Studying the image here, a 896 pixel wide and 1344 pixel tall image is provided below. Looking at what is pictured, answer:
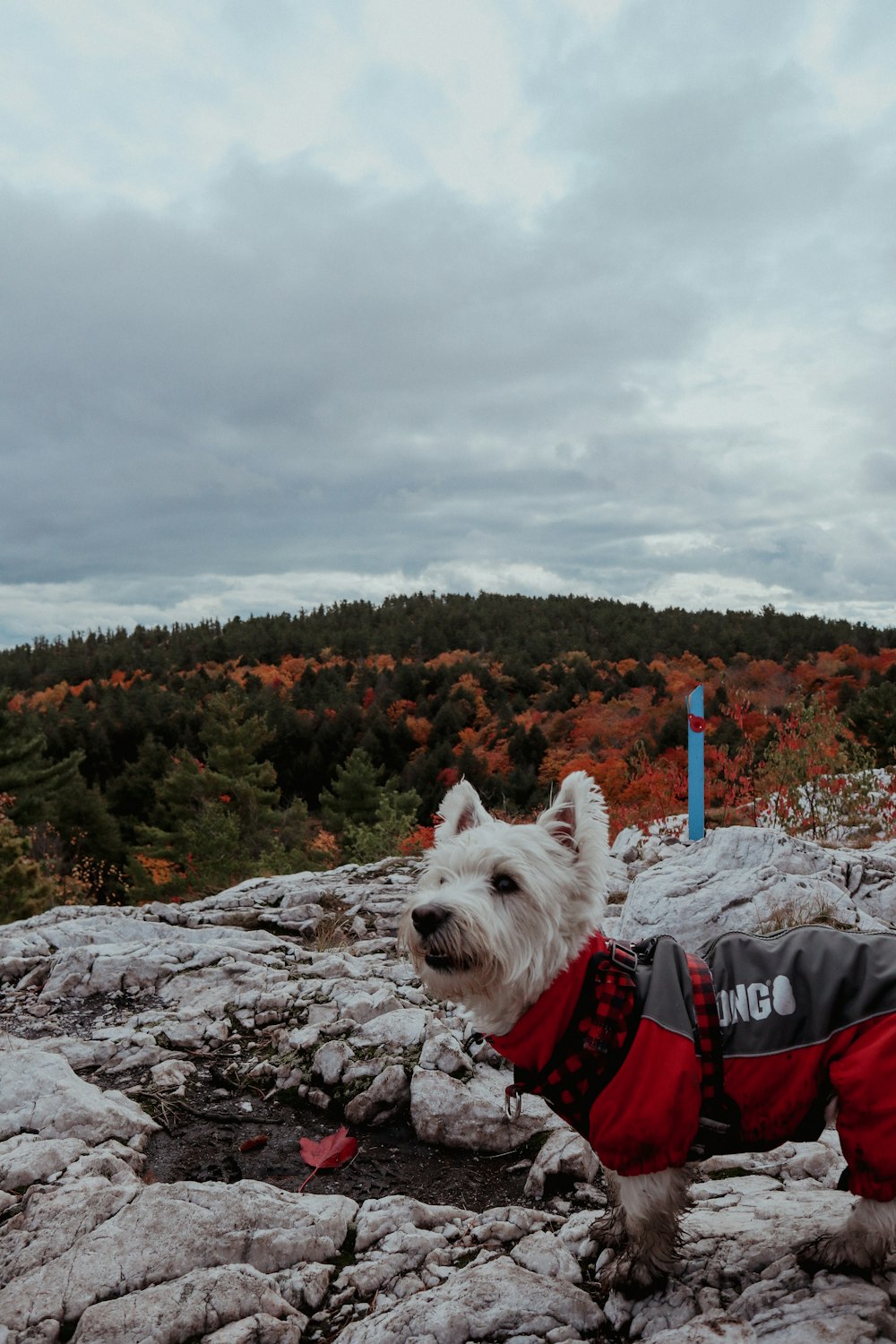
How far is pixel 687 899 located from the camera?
21.0 ft

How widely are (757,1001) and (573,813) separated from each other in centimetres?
93

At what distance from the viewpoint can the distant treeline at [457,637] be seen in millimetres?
54469

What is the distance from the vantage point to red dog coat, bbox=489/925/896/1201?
8.82 feet

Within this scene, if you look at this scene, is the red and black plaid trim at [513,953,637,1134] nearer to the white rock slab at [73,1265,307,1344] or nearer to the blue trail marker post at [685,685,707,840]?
the white rock slab at [73,1265,307,1344]

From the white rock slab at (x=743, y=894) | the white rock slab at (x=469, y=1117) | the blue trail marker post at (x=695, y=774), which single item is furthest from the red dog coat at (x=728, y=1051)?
the blue trail marker post at (x=695, y=774)

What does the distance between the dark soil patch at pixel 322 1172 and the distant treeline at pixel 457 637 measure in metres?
47.8

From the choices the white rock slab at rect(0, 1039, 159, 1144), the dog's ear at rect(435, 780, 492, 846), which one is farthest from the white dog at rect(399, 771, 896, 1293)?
the white rock slab at rect(0, 1039, 159, 1144)

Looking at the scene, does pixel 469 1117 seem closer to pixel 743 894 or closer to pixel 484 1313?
pixel 484 1313

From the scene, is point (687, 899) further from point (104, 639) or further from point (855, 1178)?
point (104, 639)

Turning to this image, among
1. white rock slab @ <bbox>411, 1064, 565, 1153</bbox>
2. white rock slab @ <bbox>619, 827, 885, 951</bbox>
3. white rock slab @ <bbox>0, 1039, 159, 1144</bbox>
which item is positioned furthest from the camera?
white rock slab @ <bbox>619, 827, 885, 951</bbox>

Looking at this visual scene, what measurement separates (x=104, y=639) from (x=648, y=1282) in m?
93.8

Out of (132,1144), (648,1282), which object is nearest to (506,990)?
(648,1282)

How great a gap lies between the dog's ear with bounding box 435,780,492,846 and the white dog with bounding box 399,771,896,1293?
0.33 m

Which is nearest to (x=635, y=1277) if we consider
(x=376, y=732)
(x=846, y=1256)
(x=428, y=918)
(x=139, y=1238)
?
(x=846, y=1256)
